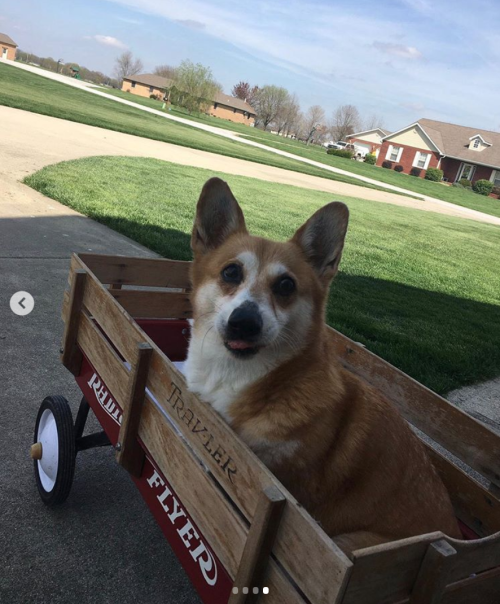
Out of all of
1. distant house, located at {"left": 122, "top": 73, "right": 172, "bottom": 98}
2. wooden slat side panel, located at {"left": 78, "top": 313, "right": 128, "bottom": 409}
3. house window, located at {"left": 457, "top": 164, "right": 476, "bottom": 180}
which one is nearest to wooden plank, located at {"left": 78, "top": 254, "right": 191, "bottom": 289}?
wooden slat side panel, located at {"left": 78, "top": 313, "right": 128, "bottom": 409}

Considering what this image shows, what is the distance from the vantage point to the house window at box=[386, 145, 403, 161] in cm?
7231

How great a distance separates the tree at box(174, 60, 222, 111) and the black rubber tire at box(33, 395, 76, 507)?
7363 centimetres

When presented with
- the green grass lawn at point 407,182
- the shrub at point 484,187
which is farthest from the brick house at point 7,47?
the shrub at point 484,187

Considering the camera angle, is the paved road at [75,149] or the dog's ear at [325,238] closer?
the dog's ear at [325,238]

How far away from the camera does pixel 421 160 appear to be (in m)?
70.9

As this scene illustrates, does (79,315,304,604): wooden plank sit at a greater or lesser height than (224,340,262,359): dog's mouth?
lesser

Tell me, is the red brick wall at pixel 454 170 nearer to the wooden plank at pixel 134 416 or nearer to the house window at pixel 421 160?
the house window at pixel 421 160

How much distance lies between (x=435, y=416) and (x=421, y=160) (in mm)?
73996

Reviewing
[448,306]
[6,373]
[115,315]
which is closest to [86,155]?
[448,306]

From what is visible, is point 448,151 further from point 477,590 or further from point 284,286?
point 477,590

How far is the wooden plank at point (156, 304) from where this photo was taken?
3.94m

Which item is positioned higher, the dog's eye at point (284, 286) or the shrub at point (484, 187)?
the shrub at point (484, 187)

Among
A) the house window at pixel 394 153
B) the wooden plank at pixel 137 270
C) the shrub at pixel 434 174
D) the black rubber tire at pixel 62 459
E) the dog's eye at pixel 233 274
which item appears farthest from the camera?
the house window at pixel 394 153

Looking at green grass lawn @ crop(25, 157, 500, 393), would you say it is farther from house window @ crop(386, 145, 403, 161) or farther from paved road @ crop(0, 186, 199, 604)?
house window @ crop(386, 145, 403, 161)
